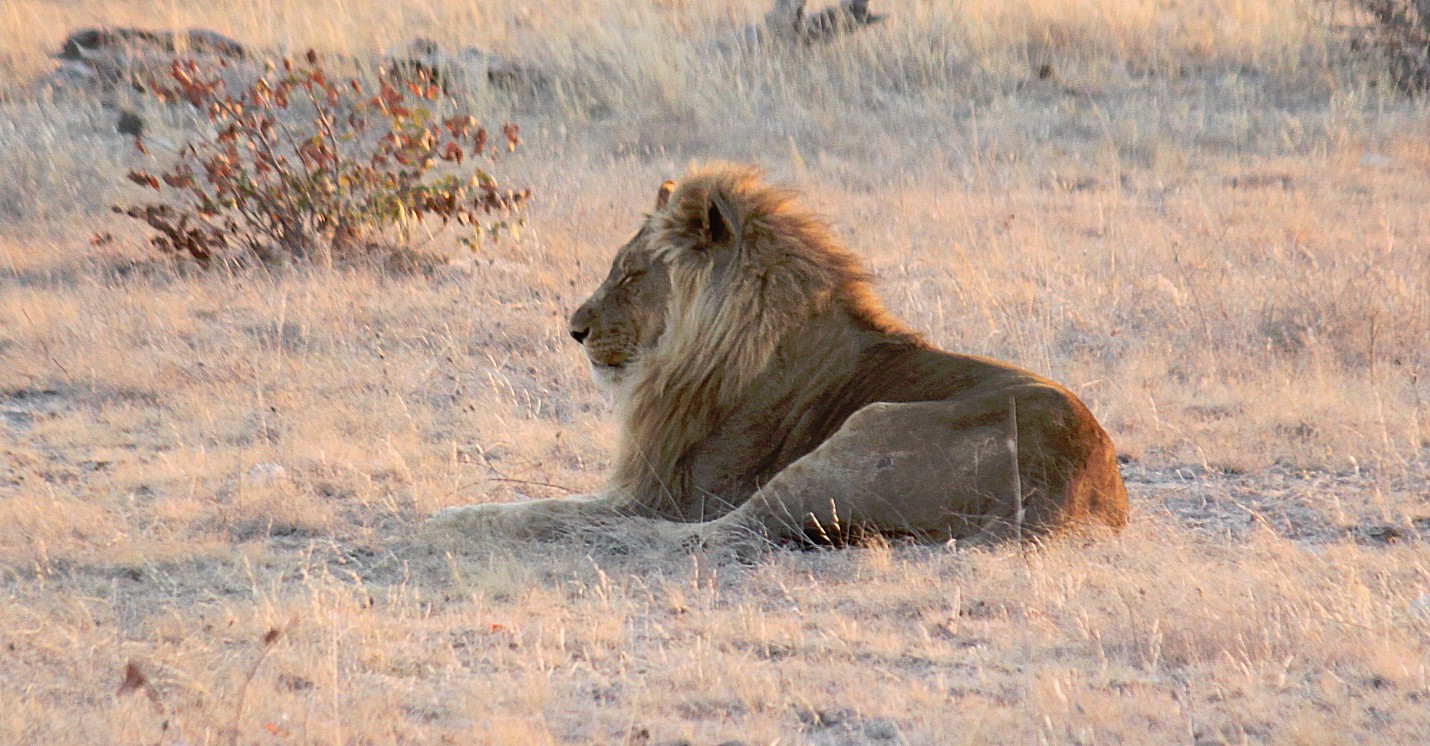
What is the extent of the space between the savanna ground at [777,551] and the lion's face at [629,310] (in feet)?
1.90

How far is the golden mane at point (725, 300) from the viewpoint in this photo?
4441 mm

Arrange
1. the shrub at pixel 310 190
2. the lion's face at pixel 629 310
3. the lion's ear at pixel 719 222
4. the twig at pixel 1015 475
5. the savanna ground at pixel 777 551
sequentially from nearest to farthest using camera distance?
1. the savanna ground at pixel 777 551
2. the twig at pixel 1015 475
3. the lion's ear at pixel 719 222
4. the lion's face at pixel 629 310
5. the shrub at pixel 310 190

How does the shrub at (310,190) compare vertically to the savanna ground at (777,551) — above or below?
above

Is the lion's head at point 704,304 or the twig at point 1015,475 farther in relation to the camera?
the lion's head at point 704,304

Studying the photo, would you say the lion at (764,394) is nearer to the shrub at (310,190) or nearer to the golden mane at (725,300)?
the golden mane at (725,300)

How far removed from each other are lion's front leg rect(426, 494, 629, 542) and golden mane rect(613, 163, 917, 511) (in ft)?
0.45

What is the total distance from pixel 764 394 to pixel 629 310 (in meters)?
0.49

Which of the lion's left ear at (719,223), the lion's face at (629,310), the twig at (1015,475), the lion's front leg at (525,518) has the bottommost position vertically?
the lion's front leg at (525,518)

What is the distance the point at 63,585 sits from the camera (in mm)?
3959

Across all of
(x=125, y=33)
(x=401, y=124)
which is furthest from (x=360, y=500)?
(x=125, y=33)

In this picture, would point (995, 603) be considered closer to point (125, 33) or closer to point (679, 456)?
point (679, 456)

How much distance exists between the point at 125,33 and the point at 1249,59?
9525mm

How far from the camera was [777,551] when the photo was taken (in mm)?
4125

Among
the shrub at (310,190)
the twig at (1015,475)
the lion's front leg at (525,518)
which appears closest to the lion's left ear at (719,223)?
the lion's front leg at (525,518)
